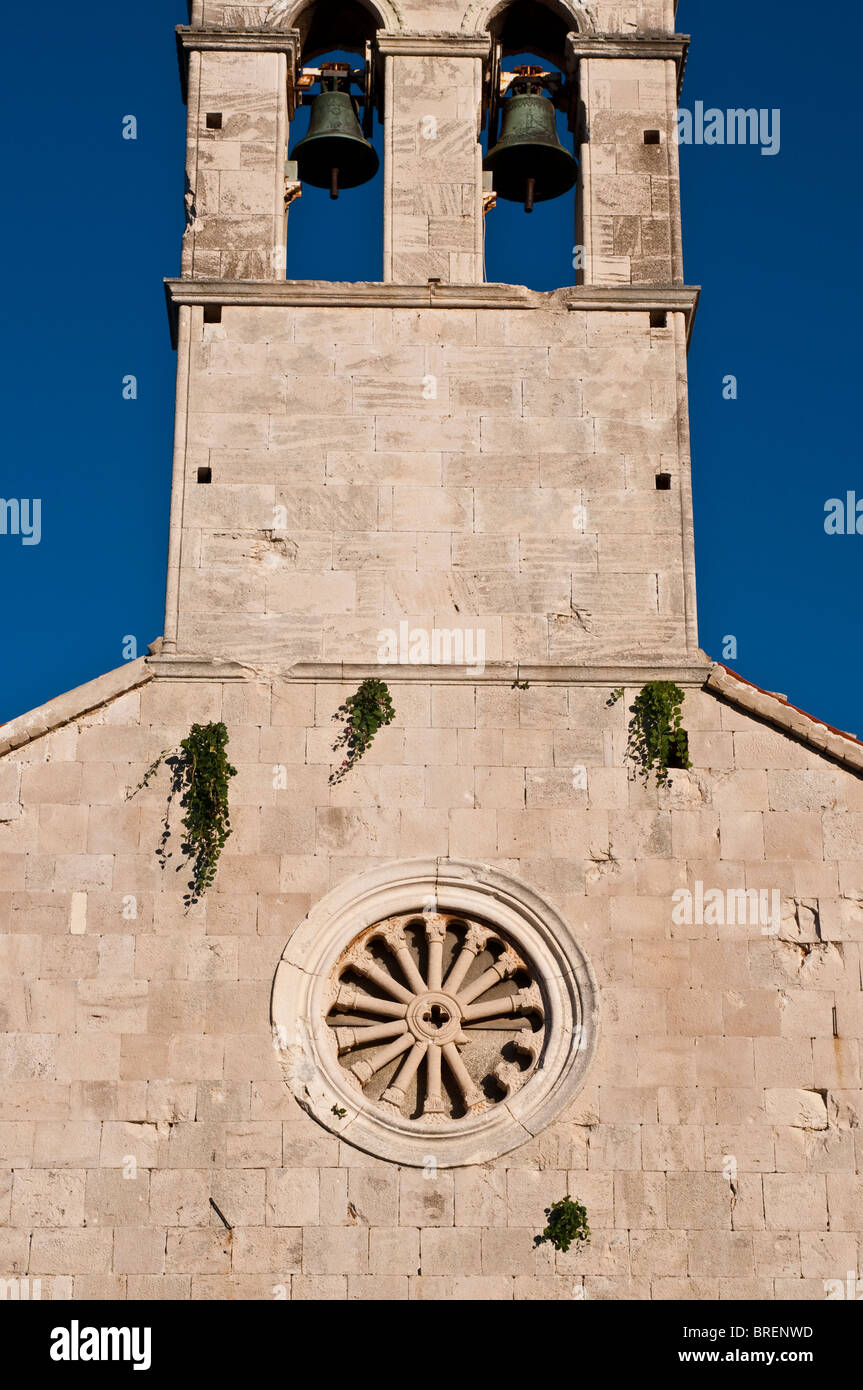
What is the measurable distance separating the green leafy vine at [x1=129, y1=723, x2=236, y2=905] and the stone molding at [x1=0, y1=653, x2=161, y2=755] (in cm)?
69

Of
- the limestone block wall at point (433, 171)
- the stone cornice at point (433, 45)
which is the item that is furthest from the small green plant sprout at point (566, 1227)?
the stone cornice at point (433, 45)

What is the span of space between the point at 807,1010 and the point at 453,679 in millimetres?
3972

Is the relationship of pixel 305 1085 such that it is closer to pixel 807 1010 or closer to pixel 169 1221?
A: pixel 169 1221

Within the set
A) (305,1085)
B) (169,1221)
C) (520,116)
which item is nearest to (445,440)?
(520,116)

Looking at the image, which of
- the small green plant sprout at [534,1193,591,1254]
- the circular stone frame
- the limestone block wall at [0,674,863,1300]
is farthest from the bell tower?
the small green plant sprout at [534,1193,591,1254]

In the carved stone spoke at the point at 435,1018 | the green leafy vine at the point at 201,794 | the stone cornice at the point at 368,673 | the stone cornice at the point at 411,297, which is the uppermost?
the stone cornice at the point at 411,297

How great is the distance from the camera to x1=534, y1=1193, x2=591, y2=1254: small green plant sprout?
49.4 ft

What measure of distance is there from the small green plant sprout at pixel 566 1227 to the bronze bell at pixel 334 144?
403 inches

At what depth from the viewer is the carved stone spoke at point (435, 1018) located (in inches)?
621

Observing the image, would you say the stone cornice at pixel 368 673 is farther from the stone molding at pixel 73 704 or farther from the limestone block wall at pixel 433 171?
the limestone block wall at pixel 433 171

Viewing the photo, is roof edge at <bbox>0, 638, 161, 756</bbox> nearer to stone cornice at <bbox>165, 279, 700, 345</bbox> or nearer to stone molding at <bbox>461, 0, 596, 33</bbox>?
stone cornice at <bbox>165, 279, 700, 345</bbox>

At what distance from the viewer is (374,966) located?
1609 cm
